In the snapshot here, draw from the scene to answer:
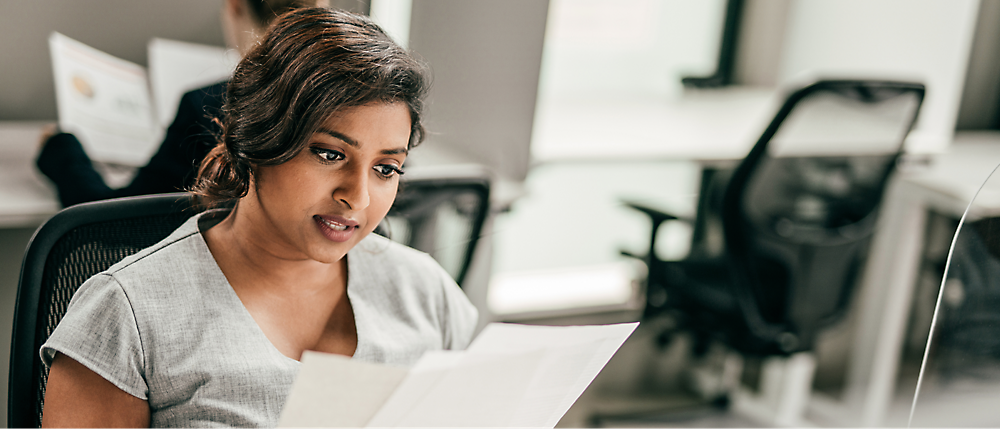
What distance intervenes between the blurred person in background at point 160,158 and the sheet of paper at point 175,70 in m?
0.43

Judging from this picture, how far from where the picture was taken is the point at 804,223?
1.91 meters

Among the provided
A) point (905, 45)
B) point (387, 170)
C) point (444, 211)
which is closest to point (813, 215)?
point (905, 45)

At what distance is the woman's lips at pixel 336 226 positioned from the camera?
721 mm

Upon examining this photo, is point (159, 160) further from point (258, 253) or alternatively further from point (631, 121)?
point (631, 121)

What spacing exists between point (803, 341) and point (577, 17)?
121 cm

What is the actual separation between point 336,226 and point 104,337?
215mm

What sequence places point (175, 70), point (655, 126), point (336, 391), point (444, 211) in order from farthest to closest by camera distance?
point (655, 126), point (175, 70), point (444, 211), point (336, 391)

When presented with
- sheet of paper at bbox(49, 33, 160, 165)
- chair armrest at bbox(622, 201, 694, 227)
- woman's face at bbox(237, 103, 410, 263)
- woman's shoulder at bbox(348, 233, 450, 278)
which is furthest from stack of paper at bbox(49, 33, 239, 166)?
chair armrest at bbox(622, 201, 694, 227)

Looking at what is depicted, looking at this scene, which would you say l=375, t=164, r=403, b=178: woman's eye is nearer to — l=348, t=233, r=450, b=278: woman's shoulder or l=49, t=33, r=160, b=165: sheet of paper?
l=348, t=233, r=450, b=278: woman's shoulder

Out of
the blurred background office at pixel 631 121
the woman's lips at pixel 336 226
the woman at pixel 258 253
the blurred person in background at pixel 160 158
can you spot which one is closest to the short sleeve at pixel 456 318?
the woman at pixel 258 253

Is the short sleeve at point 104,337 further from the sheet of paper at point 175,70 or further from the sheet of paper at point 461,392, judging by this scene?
the sheet of paper at point 175,70

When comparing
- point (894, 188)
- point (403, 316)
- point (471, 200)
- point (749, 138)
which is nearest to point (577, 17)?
point (749, 138)

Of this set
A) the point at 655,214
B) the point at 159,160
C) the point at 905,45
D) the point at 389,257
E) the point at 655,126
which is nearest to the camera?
the point at 389,257

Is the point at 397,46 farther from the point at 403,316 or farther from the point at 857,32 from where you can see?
the point at 857,32
